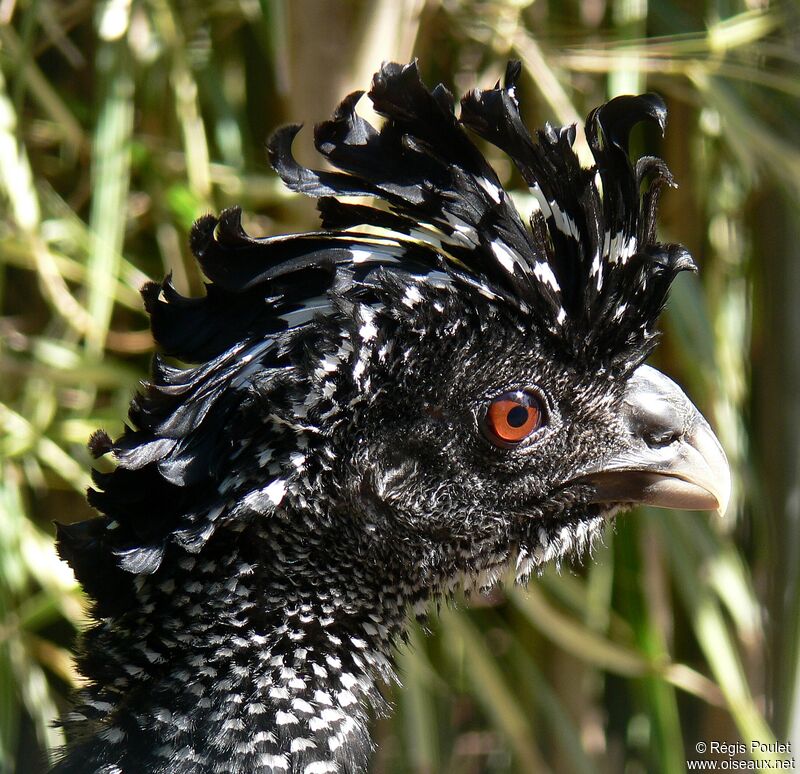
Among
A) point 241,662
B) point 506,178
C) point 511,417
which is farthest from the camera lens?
point 506,178

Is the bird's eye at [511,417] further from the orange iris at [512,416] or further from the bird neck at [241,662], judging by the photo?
the bird neck at [241,662]

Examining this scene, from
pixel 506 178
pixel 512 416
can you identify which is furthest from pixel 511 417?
pixel 506 178

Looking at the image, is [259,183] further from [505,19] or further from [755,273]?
[755,273]

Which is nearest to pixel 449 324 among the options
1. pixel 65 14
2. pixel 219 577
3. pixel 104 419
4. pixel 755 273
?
pixel 219 577

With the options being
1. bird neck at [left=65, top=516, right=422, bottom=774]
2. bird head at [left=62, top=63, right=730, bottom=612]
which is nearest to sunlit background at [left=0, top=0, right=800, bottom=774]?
bird head at [left=62, top=63, right=730, bottom=612]

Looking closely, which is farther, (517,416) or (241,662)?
(517,416)

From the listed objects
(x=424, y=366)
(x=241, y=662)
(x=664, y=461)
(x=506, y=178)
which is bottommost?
(x=241, y=662)

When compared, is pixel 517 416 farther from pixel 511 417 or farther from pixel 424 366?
pixel 424 366

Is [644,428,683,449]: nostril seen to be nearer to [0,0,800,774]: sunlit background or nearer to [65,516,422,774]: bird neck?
[65,516,422,774]: bird neck

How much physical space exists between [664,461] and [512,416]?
256 millimetres

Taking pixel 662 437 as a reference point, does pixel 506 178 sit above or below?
above

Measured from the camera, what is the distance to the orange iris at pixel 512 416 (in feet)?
4.92

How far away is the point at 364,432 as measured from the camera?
4.76 ft

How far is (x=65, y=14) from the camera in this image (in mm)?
2932
